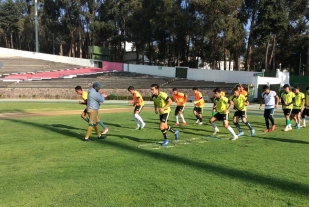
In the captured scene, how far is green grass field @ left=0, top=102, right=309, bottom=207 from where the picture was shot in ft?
15.3

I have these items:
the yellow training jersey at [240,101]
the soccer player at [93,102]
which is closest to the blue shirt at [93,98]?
the soccer player at [93,102]

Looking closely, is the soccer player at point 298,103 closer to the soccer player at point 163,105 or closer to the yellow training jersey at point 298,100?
the yellow training jersey at point 298,100

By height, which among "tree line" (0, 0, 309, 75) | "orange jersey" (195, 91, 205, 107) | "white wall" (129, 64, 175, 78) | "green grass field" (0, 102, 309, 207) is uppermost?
"tree line" (0, 0, 309, 75)

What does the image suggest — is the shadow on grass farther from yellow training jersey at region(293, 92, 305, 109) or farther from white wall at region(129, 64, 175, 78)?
white wall at region(129, 64, 175, 78)

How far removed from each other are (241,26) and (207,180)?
36278mm

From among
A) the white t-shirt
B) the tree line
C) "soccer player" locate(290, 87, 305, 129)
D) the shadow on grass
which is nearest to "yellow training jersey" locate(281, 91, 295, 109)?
"soccer player" locate(290, 87, 305, 129)

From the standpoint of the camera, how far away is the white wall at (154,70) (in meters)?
45.6

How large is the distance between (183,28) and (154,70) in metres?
8.62

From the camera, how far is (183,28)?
146 feet

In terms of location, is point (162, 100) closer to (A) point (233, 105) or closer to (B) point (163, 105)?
(B) point (163, 105)

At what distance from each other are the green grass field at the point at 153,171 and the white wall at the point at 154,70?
36.2 metres

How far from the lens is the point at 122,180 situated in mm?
5496

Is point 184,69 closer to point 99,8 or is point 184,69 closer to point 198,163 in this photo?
point 99,8

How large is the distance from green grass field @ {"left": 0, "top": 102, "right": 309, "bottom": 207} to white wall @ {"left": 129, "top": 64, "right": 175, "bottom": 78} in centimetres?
3622
